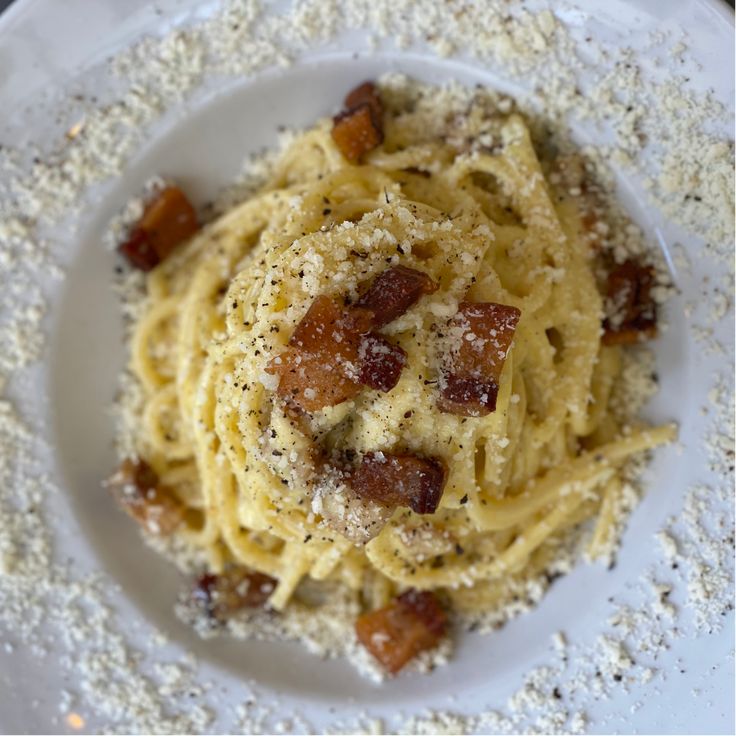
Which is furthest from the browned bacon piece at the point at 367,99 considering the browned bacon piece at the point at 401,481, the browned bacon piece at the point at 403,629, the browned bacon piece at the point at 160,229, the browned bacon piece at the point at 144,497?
the browned bacon piece at the point at 403,629

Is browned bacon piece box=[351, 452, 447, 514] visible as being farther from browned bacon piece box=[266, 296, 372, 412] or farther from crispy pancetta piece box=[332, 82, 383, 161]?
crispy pancetta piece box=[332, 82, 383, 161]

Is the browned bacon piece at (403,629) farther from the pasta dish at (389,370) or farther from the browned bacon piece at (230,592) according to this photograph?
the browned bacon piece at (230,592)

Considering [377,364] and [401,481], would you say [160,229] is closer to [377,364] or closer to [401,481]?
[377,364]

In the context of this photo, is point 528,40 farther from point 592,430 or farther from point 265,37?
point 592,430

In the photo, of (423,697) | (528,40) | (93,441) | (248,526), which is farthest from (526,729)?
(528,40)

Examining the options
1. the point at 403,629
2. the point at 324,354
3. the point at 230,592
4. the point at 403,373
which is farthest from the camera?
the point at 230,592

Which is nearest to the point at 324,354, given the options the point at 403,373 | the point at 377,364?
the point at 377,364
